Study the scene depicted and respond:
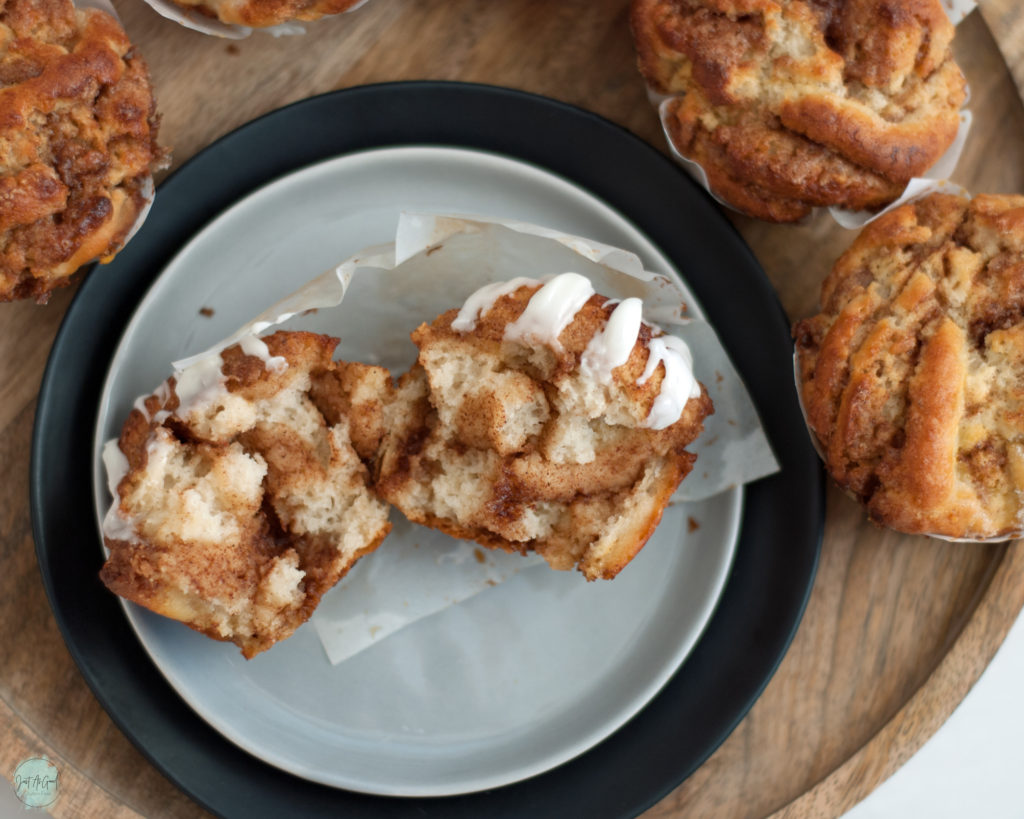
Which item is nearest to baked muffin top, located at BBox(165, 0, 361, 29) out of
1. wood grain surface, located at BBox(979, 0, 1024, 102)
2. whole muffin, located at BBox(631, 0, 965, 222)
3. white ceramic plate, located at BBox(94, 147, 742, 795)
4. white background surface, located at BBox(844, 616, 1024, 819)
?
white ceramic plate, located at BBox(94, 147, 742, 795)

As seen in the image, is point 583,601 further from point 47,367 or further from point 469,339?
point 47,367

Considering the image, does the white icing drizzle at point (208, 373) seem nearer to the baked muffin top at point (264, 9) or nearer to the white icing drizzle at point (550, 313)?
the white icing drizzle at point (550, 313)

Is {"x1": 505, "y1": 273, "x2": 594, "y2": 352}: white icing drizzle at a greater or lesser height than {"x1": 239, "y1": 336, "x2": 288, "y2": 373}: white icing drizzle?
greater

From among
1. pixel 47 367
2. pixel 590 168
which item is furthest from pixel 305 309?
pixel 590 168

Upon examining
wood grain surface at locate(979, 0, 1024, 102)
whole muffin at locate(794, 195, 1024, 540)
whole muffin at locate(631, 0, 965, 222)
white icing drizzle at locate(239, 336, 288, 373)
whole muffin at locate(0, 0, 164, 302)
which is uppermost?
wood grain surface at locate(979, 0, 1024, 102)

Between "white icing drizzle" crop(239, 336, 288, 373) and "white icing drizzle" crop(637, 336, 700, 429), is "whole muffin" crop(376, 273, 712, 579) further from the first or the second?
"white icing drizzle" crop(239, 336, 288, 373)

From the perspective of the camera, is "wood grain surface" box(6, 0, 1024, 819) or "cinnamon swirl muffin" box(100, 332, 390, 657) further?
"wood grain surface" box(6, 0, 1024, 819)

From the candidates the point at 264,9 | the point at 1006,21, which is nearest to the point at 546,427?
the point at 264,9
